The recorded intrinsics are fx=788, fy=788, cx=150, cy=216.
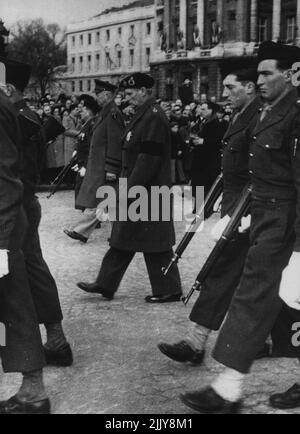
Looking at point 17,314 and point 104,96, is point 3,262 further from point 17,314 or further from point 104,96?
point 104,96

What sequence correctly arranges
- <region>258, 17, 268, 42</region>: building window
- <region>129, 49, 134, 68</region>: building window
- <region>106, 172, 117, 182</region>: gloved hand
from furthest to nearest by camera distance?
1. <region>129, 49, 134, 68</region>: building window
2. <region>258, 17, 268, 42</region>: building window
3. <region>106, 172, 117, 182</region>: gloved hand

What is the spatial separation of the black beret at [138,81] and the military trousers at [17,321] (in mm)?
2829

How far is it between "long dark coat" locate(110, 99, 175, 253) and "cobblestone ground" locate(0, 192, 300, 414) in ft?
1.69

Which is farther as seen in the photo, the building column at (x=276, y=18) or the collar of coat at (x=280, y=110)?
the building column at (x=276, y=18)

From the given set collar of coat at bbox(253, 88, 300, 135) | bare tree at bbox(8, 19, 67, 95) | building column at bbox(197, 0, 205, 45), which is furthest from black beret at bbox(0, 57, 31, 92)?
bare tree at bbox(8, 19, 67, 95)

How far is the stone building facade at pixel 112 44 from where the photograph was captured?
233ft

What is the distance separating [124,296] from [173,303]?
49 cm

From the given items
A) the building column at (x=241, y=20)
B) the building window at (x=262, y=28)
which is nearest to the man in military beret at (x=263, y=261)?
the building column at (x=241, y=20)

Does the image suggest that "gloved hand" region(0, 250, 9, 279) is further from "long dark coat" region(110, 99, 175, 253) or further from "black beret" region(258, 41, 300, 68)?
"long dark coat" region(110, 99, 175, 253)

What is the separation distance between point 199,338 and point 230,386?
92 centimetres

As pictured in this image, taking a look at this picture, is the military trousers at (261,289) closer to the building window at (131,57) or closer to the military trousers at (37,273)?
the military trousers at (37,273)

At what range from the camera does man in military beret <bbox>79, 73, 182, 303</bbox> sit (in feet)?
21.3

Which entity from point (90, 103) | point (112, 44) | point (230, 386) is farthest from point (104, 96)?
point (112, 44)

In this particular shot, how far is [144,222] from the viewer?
6.70 meters
